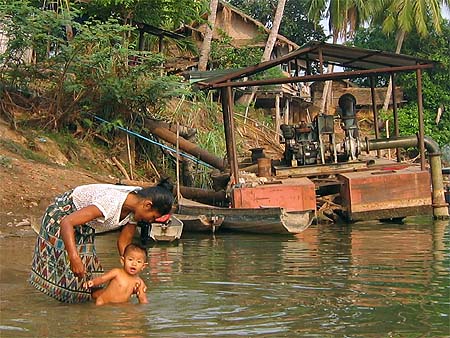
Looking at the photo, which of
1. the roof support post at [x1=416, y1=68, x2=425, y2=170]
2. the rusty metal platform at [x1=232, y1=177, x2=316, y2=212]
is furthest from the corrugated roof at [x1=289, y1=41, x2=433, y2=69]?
the rusty metal platform at [x1=232, y1=177, x2=316, y2=212]

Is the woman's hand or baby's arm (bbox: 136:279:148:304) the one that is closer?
the woman's hand

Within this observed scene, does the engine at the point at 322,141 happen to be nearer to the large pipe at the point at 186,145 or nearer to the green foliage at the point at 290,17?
the large pipe at the point at 186,145

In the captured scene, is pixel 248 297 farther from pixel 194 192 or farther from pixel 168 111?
pixel 168 111

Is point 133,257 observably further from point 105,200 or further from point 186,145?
point 186,145

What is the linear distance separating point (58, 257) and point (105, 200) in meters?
0.70

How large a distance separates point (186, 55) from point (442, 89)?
507 inches

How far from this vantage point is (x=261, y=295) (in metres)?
7.20

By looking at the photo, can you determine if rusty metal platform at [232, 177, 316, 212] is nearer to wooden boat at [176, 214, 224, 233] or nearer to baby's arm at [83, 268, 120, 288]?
wooden boat at [176, 214, 224, 233]

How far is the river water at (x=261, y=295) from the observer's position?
568cm

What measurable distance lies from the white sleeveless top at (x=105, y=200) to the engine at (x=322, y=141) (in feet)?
36.2

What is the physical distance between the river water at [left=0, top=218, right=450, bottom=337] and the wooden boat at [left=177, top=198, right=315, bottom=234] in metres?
1.25

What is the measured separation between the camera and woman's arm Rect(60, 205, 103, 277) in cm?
552

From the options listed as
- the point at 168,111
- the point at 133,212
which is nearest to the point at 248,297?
the point at 133,212

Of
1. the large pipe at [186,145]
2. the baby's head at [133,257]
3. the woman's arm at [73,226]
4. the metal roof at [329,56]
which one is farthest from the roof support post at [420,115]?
the woman's arm at [73,226]
